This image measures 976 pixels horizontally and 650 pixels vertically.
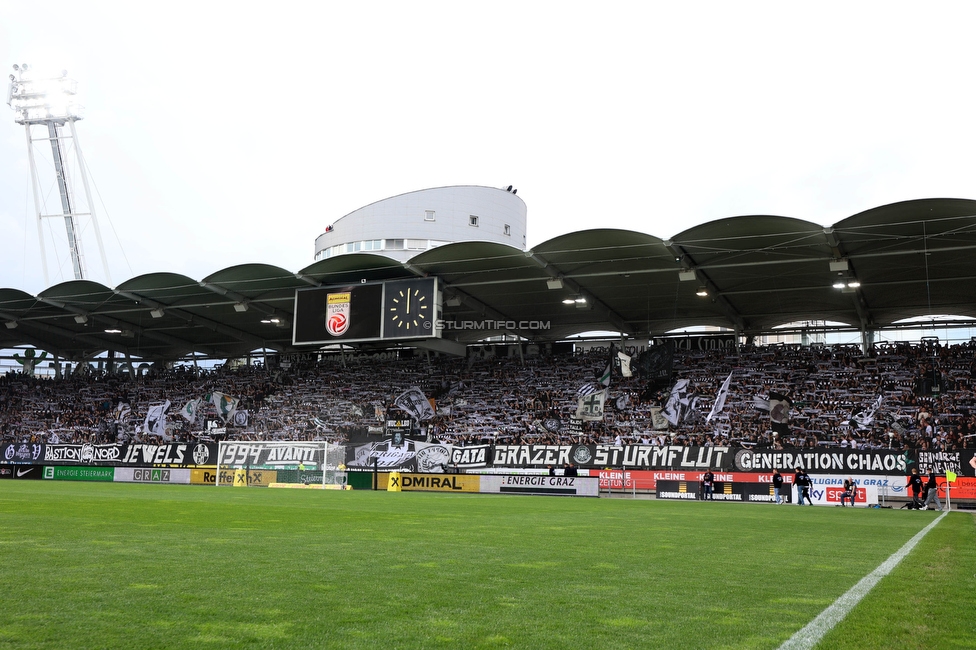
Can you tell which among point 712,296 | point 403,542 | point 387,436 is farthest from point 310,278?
point 403,542

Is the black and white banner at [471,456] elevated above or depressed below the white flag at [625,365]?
below

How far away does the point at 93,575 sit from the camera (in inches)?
246

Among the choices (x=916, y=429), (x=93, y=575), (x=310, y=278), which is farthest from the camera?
(x=310, y=278)

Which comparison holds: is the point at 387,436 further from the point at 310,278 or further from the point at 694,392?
the point at 694,392

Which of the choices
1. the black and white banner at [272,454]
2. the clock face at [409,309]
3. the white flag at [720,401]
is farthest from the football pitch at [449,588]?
the white flag at [720,401]

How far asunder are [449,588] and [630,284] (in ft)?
109

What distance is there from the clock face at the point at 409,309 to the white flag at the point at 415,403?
8404 millimetres

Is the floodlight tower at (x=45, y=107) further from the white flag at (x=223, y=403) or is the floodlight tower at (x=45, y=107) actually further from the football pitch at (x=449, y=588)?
the football pitch at (x=449, y=588)

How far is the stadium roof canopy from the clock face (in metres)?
0.84

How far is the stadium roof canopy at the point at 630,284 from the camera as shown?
30.9 metres

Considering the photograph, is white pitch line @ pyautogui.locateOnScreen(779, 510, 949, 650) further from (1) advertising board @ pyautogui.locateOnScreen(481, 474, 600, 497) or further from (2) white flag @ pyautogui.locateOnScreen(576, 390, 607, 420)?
(2) white flag @ pyautogui.locateOnScreen(576, 390, 607, 420)

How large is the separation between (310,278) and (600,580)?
109 feet

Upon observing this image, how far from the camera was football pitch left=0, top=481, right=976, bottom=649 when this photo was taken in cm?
446

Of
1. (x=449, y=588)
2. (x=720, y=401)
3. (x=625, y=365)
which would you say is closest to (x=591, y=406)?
(x=625, y=365)
